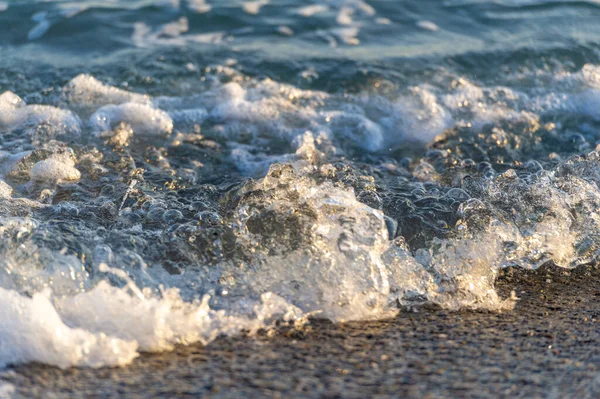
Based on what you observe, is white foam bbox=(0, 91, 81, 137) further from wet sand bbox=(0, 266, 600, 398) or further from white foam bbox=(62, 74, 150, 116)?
wet sand bbox=(0, 266, 600, 398)

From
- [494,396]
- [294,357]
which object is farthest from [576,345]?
[294,357]

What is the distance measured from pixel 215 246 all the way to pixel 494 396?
3.27 feet

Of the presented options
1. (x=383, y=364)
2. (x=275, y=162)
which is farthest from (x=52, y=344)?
(x=275, y=162)

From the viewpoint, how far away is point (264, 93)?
4.34 meters

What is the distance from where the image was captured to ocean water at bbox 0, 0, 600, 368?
7.04 feet

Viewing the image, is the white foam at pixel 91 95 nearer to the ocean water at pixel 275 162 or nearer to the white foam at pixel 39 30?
the ocean water at pixel 275 162

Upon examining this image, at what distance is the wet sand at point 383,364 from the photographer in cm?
175

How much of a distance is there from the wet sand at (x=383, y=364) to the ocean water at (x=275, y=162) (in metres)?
0.07

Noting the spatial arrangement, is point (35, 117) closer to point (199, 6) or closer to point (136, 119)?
point (136, 119)

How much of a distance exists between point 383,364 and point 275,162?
182cm

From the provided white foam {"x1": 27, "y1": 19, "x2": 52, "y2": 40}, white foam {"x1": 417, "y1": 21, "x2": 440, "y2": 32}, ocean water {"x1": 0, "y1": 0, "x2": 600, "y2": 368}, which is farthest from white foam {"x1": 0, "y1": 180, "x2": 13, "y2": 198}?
white foam {"x1": 417, "y1": 21, "x2": 440, "y2": 32}

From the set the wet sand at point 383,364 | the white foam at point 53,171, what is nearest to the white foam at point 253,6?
the white foam at point 53,171

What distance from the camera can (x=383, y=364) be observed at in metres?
1.89

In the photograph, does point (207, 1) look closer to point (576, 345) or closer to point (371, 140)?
point (371, 140)
